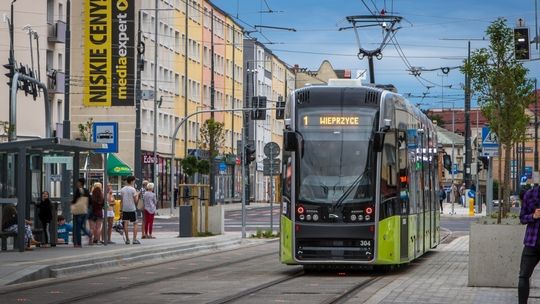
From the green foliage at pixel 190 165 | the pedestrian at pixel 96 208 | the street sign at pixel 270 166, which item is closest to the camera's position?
the pedestrian at pixel 96 208

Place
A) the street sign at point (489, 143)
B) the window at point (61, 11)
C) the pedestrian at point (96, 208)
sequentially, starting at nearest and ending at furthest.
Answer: the street sign at point (489, 143) < the pedestrian at point (96, 208) < the window at point (61, 11)

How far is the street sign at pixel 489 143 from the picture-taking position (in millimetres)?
32106

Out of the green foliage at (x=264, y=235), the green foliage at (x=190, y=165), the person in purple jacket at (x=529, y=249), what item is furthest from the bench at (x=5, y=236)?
the green foliage at (x=190, y=165)

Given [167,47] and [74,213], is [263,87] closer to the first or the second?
[167,47]

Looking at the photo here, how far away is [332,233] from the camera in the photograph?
24.2 meters

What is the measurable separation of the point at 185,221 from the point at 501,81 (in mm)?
20112

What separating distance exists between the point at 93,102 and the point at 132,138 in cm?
3094

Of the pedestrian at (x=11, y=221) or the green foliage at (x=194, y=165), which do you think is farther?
the green foliage at (x=194, y=165)

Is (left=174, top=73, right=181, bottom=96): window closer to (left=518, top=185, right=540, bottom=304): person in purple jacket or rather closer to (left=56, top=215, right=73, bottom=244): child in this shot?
(left=56, top=215, right=73, bottom=244): child

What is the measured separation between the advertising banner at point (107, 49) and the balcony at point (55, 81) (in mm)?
8419

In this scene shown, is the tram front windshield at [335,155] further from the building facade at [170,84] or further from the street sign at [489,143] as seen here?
the building facade at [170,84]

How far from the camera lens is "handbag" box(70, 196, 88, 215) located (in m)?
32.5

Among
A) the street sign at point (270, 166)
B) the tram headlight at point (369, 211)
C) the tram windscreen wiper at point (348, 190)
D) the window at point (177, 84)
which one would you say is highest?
the window at point (177, 84)

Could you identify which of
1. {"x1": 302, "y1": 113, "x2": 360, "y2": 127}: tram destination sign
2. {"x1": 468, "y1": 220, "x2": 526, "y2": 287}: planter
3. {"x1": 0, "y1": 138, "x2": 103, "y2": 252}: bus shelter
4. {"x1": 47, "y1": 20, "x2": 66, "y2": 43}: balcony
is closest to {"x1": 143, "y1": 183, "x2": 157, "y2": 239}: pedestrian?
{"x1": 0, "y1": 138, "x2": 103, "y2": 252}: bus shelter
